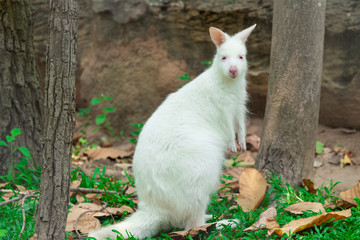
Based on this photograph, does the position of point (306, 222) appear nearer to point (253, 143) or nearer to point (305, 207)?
point (305, 207)

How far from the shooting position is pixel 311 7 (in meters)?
4.05

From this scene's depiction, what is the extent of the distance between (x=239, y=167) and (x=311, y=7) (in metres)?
2.31

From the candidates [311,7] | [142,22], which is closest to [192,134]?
[311,7]

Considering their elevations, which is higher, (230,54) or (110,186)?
(230,54)

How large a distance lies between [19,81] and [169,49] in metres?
2.56

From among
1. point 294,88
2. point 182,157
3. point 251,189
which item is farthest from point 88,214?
point 294,88

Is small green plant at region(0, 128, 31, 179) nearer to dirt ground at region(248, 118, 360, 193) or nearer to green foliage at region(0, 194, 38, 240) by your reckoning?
green foliage at region(0, 194, 38, 240)

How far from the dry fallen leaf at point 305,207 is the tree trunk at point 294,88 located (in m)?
0.56

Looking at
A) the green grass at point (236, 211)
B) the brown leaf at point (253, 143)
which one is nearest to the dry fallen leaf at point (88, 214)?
the green grass at point (236, 211)

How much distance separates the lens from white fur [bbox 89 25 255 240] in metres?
3.48

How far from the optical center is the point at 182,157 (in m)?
3.49

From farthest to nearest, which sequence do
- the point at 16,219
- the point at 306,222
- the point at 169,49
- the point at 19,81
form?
1. the point at 169,49
2. the point at 19,81
3. the point at 16,219
4. the point at 306,222

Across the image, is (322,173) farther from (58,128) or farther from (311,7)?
(58,128)

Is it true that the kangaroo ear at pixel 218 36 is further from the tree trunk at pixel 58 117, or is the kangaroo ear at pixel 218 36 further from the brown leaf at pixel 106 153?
the brown leaf at pixel 106 153
